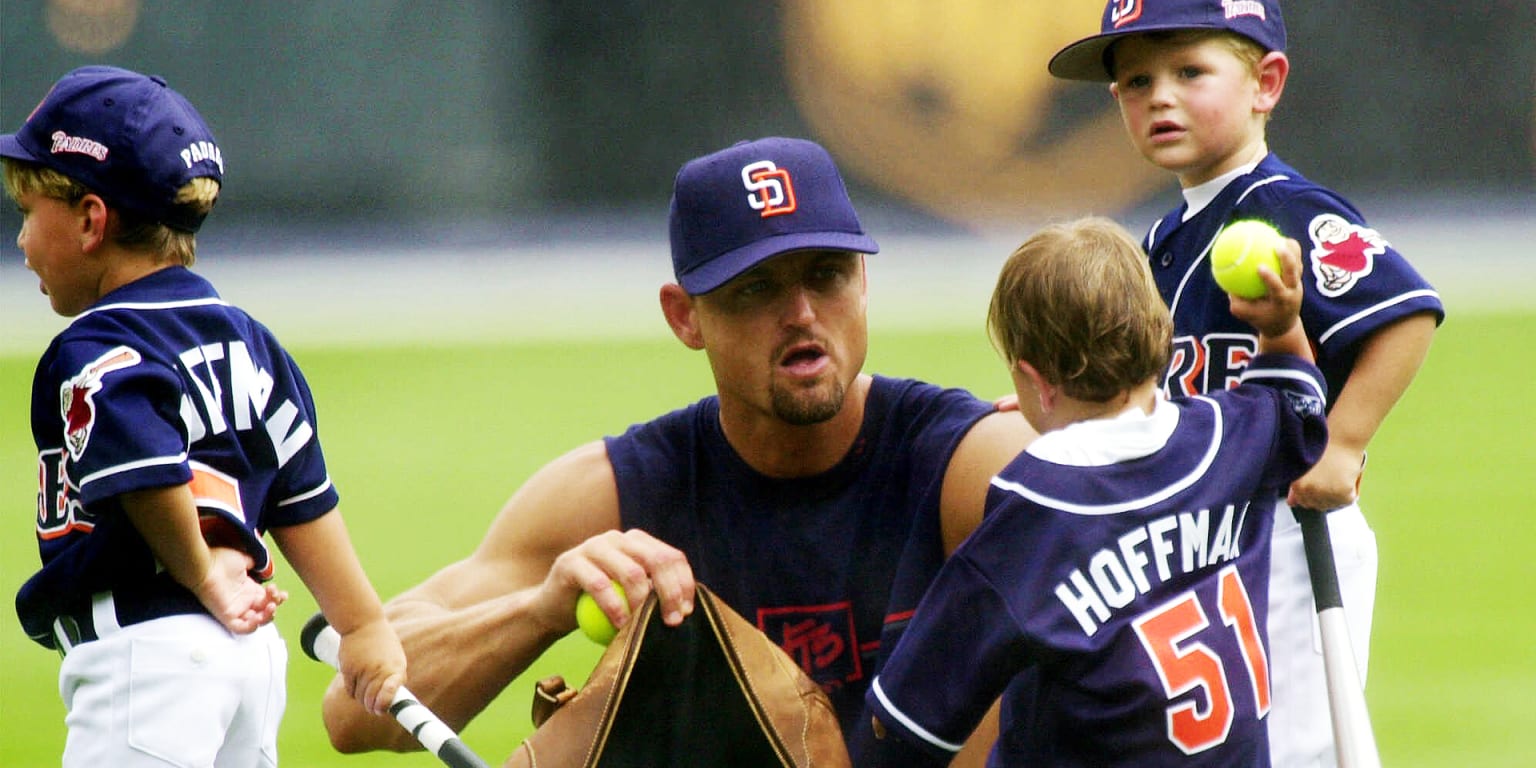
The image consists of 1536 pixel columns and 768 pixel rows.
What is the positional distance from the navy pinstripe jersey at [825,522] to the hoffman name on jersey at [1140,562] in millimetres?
443

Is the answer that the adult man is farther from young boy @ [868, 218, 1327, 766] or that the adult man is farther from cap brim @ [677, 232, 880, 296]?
young boy @ [868, 218, 1327, 766]

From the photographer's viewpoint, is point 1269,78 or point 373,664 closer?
point 373,664

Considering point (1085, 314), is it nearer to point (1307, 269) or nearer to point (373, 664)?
point (1307, 269)

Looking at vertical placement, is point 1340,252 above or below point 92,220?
below

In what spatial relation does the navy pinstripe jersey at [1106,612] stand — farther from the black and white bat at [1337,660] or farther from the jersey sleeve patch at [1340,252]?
the jersey sleeve patch at [1340,252]

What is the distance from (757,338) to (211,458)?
0.83m

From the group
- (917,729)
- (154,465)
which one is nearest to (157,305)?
(154,465)

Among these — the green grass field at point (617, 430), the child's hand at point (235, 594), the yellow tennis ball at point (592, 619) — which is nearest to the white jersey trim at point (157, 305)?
the child's hand at point (235, 594)

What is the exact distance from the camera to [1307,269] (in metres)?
3.12

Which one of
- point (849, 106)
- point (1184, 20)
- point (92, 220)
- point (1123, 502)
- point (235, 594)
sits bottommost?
point (849, 106)

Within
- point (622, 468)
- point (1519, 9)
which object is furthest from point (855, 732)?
point (1519, 9)

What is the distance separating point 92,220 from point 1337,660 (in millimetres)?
1938

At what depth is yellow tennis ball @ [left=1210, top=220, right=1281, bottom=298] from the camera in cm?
263

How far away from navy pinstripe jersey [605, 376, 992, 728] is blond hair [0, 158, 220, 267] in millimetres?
746
